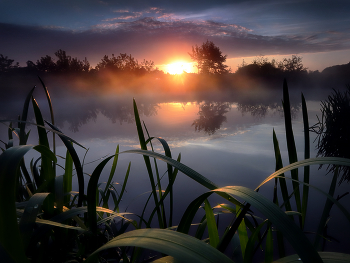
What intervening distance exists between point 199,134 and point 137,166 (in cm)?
88

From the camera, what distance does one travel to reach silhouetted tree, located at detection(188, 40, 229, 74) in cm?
1041

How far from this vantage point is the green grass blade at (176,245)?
119 mm

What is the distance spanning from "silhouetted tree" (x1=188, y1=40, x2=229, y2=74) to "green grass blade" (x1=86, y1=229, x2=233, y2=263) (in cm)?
1093

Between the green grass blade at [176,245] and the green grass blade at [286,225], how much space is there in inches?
1.7

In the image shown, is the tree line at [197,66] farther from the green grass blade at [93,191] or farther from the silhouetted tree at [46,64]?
the green grass blade at [93,191]

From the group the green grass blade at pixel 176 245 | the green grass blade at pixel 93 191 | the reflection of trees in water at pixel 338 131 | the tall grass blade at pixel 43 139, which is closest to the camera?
the green grass blade at pixel 176 245

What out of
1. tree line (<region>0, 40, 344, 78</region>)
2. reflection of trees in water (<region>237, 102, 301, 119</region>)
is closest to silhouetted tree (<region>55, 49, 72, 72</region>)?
tree line (<region>0, 40, 344, 78</region>)

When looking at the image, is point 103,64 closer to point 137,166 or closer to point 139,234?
point 137,166

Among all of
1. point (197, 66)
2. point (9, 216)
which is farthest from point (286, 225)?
point (197, 66)

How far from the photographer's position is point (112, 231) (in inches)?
17.2

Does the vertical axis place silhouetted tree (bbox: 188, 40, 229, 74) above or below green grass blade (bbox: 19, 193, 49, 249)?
above

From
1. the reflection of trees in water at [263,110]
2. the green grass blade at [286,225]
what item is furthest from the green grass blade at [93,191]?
the reflection of trees in water at [263,110]

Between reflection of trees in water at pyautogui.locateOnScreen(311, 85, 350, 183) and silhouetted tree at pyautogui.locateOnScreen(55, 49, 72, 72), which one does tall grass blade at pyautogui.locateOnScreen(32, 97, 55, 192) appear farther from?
silhouetted tree at pyautogui.locateOnScreen(55, 49, 72, 72)

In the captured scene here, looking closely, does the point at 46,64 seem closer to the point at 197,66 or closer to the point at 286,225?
the point at 197,66
